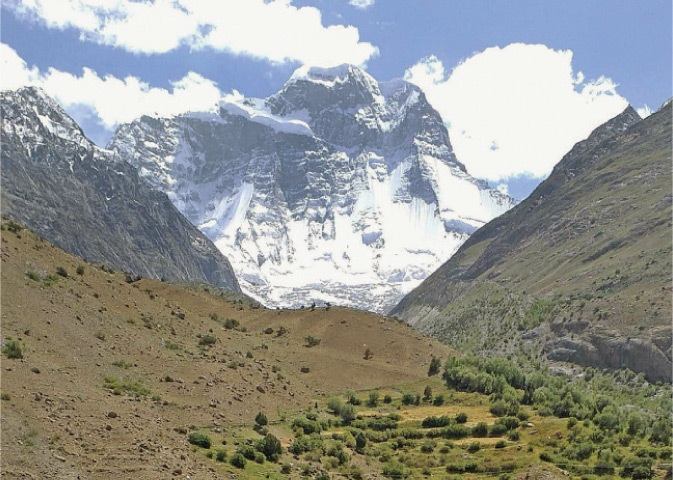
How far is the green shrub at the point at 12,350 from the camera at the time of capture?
49594 millimetres

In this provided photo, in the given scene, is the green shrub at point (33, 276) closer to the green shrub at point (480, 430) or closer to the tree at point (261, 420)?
the tree at point (261, 420)

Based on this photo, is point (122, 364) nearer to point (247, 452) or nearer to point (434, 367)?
point (247, 452)

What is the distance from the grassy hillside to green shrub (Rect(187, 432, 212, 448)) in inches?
3.3

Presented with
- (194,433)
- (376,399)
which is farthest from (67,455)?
(376,399)

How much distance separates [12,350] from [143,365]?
1393cm

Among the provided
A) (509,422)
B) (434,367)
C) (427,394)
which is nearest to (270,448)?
(509,422)

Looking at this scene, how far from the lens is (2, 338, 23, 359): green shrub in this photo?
1953 inches

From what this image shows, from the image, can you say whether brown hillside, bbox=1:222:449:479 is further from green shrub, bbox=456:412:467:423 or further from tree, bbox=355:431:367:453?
green shrub, bbox=456:412:467:423

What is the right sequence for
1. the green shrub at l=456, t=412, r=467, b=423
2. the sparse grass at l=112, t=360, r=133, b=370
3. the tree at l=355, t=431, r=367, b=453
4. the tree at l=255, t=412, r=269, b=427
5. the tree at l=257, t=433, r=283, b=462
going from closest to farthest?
the tree at l=257, t=433, r=283, b=462 < the sparse grass at l=112, t=360, r=133, b=370 < the tree at l=255, t=412, r=269, b=427 < the tree at l=355, t=431, r=367, b=453 < the green shrub at l=456, t=412, r=467, b=423

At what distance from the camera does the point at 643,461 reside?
53625 mm

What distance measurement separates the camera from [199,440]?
49.4 meters

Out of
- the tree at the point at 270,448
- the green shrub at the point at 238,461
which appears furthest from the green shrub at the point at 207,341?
the green shrub at the point at 238,461

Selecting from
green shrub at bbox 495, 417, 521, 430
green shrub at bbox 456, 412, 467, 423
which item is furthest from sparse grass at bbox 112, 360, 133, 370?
green shrub at bbox 495, 417, 521, 430

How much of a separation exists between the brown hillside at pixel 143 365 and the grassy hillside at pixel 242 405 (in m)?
0.16
